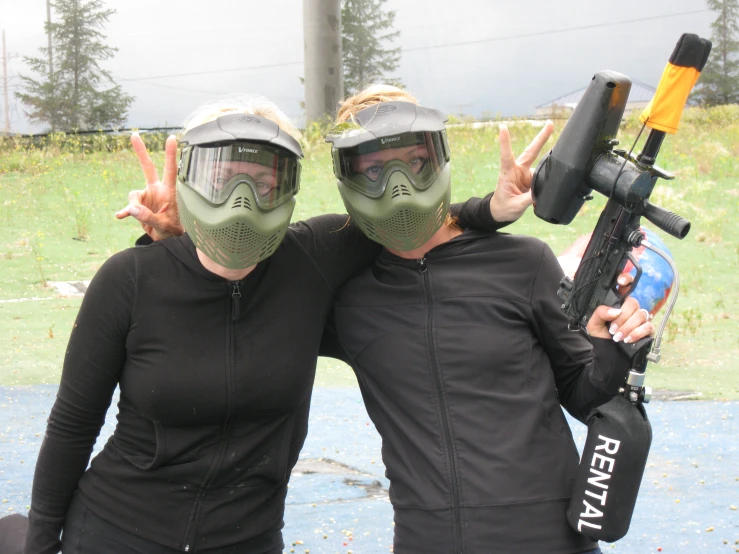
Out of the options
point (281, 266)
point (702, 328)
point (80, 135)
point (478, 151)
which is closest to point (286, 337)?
point (281, 266)

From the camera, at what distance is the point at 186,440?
2.42m

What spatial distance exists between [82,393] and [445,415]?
40.1 inches

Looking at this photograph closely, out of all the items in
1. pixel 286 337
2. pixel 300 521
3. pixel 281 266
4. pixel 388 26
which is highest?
pixel 388 26

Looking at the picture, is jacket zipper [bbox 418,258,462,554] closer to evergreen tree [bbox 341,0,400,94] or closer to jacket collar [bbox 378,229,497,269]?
jacket collar [bbox 378,229,497,269]

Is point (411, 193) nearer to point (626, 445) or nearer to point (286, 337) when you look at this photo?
point (286, 337)

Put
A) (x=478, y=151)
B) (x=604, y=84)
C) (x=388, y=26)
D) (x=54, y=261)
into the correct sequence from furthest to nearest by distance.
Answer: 1. (x=388, y=26)
2. (x=478, y=151)
3. (x=54, y=261)
4. (x=604, y=84)

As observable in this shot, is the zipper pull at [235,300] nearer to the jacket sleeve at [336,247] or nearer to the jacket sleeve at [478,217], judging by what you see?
the jacket sleeve at [336,247]

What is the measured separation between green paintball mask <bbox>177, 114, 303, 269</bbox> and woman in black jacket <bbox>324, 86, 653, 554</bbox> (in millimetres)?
214

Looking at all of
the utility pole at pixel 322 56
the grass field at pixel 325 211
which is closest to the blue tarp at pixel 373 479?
the grass field at pixel 325 211

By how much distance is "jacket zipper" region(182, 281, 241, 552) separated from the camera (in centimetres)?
241

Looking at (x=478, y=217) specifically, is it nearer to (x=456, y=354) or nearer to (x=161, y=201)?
(x=456, y=354)

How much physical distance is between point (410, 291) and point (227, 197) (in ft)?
1.86

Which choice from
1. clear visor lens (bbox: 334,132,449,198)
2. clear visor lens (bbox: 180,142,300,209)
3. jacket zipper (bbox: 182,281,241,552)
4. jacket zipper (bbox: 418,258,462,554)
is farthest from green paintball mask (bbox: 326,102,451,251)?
jacket zipper (bbox: 182,281,241,552)

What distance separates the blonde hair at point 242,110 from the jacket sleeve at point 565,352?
33.4 inches
